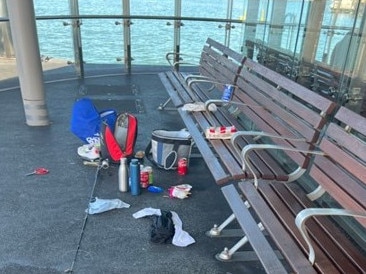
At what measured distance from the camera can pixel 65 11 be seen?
20.7ft

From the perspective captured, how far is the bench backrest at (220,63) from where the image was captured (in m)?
3.83

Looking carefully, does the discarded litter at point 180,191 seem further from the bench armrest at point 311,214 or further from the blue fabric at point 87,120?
the bench armrest at point 311,214

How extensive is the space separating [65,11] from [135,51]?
4.62 ft

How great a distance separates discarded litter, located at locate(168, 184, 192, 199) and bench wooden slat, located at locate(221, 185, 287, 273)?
883 mm

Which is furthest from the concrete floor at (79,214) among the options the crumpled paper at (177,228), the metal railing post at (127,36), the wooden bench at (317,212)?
the metal railing post at (127,36)

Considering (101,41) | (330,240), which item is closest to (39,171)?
(330,240)

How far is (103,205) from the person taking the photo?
113 inches

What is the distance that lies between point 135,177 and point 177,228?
603mm

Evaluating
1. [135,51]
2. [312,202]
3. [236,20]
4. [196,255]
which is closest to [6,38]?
[135,51]

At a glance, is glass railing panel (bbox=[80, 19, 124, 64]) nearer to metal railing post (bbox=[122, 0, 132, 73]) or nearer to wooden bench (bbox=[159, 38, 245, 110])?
metal railing post (bbox=[122, 0, 132, 73])

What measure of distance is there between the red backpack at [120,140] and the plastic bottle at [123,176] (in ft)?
1.16

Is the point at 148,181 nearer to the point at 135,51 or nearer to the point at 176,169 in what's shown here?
the point at 176,169

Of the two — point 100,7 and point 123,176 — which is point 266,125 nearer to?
point 123,176

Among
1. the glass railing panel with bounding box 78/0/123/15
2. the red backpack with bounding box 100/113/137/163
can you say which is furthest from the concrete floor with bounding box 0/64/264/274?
the glass railing panel with bounding box 78/0/123/15
